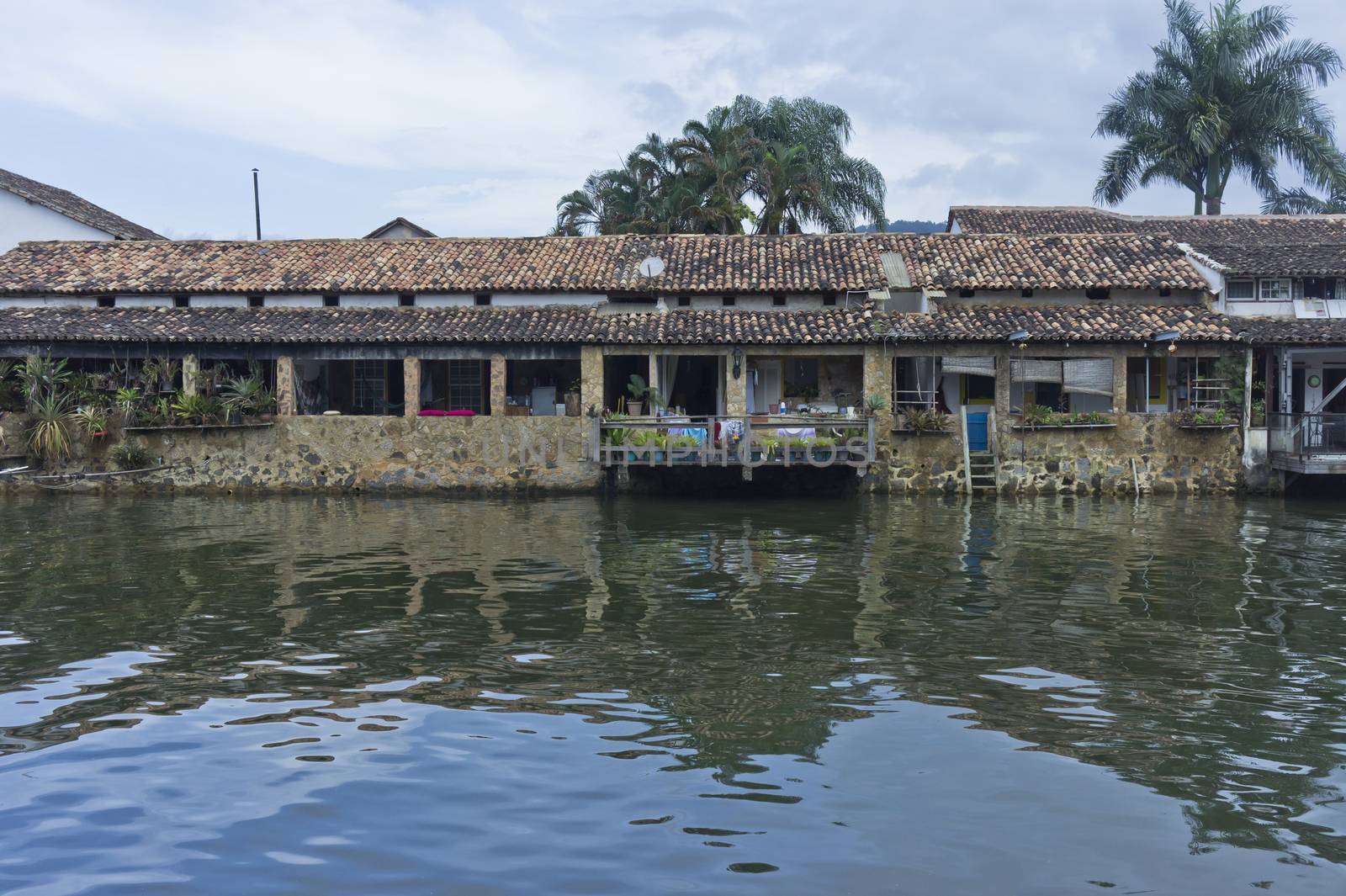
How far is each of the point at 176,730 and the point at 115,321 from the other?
67.2 ft

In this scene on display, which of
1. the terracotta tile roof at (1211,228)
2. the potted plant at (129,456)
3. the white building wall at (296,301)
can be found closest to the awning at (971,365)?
the terracotta tile roof at (1211,228)

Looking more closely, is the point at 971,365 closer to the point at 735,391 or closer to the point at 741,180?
the point at 735,391

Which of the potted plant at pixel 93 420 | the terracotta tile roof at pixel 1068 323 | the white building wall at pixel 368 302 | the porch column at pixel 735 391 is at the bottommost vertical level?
the potted plant at pixel 93 420

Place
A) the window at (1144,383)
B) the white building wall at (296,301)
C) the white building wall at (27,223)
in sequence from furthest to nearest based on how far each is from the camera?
the white building wall at (27,223) → the white building wall at (296,301) → the window at (1144,383)

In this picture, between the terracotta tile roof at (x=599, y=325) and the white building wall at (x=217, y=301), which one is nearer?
the terracotta tile roof at (x=599, y=325)

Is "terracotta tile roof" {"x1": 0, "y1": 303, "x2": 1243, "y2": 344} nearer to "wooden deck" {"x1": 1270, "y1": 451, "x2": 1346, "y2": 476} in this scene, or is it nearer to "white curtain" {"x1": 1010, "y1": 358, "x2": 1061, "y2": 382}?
"white curtain" {"x1": 1010, "y1": 358, "x2": 1061, "y2": 382}

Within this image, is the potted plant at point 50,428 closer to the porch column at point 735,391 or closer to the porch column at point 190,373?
the porch column at point 190,373

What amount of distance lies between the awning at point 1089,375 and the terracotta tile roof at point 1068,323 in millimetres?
712

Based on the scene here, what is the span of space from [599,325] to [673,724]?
682 inches

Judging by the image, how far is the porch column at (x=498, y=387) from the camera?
81.0ft

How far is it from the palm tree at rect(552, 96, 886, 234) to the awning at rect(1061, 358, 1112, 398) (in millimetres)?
11123

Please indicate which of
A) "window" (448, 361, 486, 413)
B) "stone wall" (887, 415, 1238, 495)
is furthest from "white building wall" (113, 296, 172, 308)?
"stone wall" (887, 415, 1238, 495)

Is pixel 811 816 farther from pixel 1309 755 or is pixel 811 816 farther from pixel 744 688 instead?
pixel 1309 755

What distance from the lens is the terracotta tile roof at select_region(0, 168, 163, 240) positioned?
31.4 meters
